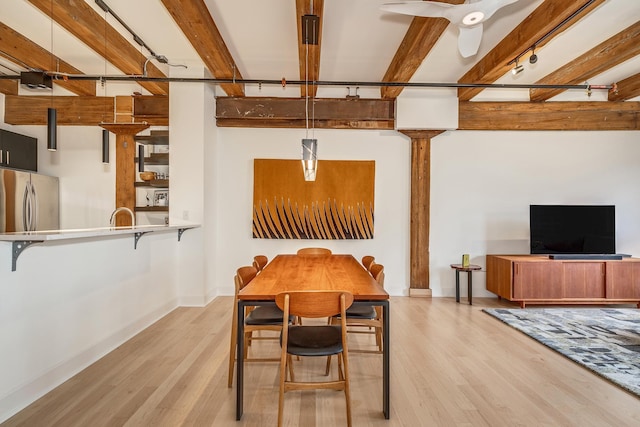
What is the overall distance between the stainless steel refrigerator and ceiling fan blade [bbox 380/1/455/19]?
5.40 m

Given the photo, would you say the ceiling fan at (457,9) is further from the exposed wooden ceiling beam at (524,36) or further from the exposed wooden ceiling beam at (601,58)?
the exposed wooden ceiling beam at (601,58)

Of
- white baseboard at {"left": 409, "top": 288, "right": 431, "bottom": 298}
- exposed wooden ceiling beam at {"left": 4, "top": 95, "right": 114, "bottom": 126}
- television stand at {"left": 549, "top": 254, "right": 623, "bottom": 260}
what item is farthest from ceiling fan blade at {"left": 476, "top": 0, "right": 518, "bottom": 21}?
exposed wooden ceiling beam at {"left": 4, "top": 95, "right": 114, "bottom": 126}

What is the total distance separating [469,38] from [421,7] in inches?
28.8

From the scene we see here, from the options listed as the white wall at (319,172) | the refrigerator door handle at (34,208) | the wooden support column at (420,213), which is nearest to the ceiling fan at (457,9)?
the wooden support column at (420,213)

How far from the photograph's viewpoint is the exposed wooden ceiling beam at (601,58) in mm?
3666

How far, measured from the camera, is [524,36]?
3.50m

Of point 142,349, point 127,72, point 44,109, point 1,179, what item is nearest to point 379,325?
point 142,349

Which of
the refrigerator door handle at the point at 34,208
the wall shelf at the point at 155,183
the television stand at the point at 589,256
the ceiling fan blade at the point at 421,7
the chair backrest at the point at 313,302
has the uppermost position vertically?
the ceiling fan blade at the point at 421,7

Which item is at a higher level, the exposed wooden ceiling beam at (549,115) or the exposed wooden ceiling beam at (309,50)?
the exposed wooden ceiling beam at (309,50)

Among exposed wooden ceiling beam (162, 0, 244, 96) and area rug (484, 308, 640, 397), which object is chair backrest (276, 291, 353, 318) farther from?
exposed wooden ceiling beam (162, 0, 244, 96)

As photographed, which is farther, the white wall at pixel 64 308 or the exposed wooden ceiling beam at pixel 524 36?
the exposed wooden ceiling beam at pixel 524 36

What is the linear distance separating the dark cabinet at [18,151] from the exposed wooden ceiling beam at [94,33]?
2261mm

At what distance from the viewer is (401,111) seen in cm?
532

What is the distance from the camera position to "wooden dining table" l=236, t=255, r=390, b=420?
2201mm
